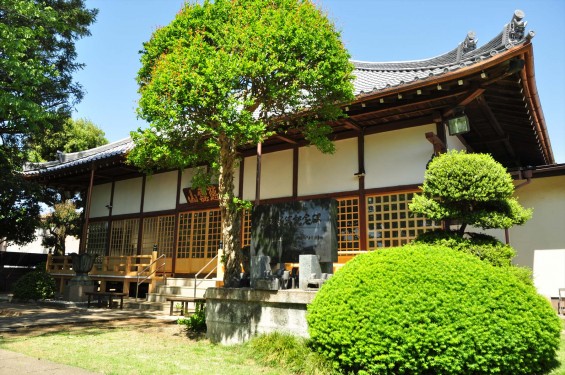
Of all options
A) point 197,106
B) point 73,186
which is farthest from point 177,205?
point 197,106

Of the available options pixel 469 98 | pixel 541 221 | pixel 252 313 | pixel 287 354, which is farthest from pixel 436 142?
pixel 287 354

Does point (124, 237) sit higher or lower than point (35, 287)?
higher

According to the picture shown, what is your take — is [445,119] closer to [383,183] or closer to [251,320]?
[383,183]

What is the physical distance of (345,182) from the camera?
11.5 metres

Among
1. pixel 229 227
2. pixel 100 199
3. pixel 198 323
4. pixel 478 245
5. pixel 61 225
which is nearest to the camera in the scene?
pixel 478 245

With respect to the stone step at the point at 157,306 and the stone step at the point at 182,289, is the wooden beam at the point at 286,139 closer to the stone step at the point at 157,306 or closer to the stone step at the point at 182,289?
the stone step at the point at 182,289

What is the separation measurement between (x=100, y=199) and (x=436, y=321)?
683 inches

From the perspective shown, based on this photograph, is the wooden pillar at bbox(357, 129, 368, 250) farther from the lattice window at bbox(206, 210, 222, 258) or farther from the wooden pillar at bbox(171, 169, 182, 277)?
the wooden pillar at bbox(171, 169, 182, 277)

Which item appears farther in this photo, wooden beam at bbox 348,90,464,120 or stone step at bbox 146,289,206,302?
stone step at bbox 146,289,206,302

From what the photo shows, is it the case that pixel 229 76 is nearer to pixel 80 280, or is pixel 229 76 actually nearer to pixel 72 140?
pixel 80 280

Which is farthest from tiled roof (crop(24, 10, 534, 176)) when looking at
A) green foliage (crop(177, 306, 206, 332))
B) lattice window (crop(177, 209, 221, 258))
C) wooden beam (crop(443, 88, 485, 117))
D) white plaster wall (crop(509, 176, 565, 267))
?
green foliage (crop(177, 306, 206, 332))

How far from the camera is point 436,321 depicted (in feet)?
14.5

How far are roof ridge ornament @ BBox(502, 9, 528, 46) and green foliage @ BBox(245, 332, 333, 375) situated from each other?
20.8ft

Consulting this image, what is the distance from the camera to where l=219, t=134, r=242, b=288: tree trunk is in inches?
298
